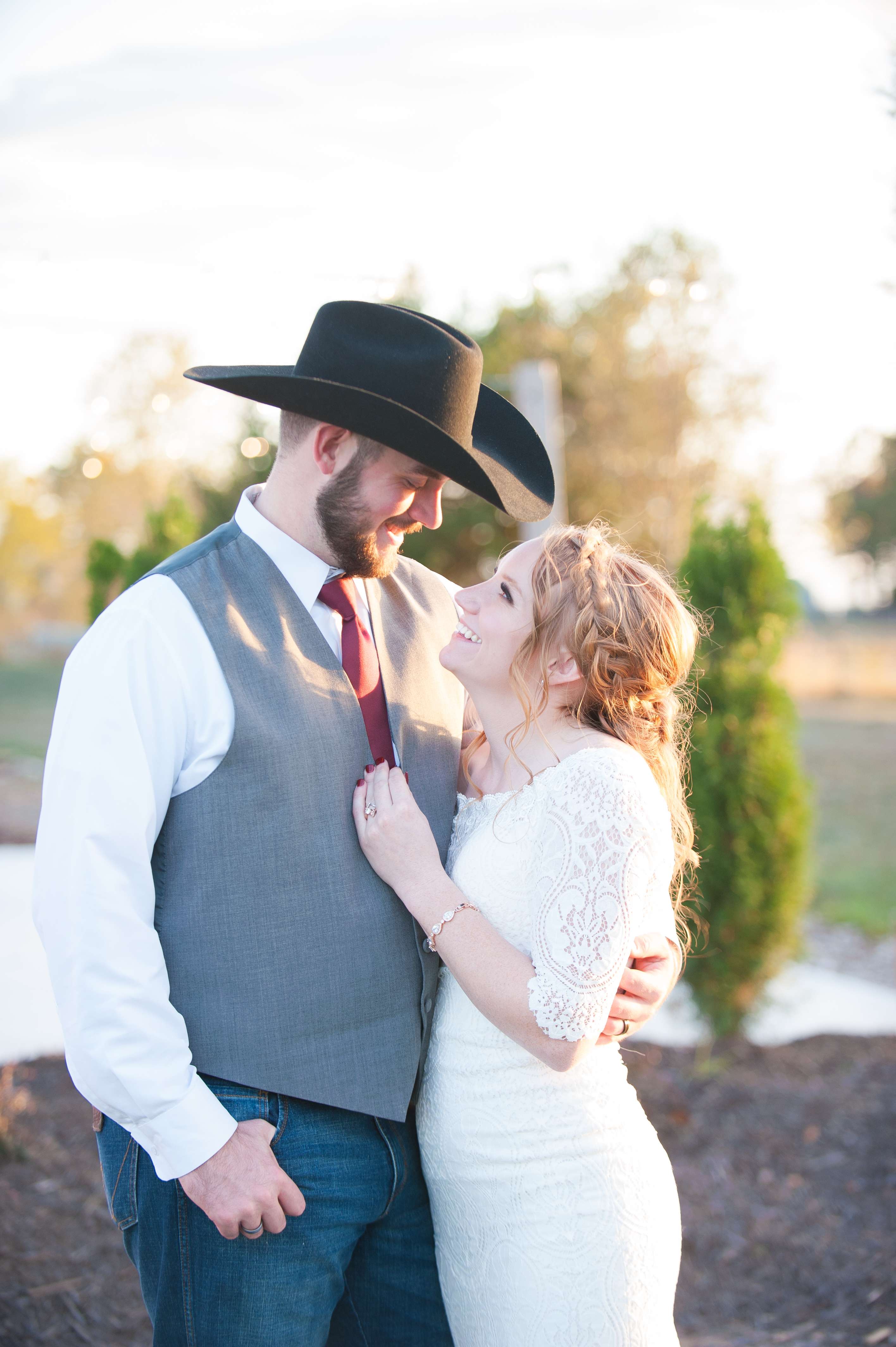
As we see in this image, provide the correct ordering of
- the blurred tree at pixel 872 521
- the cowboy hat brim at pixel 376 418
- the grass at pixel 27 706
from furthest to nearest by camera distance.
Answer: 1. the blurred tree at pixel 872 521
2. the grass at pixel 27 706
3. the cowboy hat brim at pixel 376 418

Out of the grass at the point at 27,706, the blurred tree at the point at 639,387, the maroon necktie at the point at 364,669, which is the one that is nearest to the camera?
the maroon necktie at the point at 364,669

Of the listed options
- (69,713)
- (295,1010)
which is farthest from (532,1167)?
(69,713)

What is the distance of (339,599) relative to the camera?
179cm

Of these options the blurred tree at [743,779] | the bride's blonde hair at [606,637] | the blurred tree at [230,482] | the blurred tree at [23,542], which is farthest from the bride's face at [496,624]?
the blurred tree at [23,542]

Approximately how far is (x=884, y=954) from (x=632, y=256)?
31.7ft

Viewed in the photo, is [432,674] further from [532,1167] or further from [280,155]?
[280,155]

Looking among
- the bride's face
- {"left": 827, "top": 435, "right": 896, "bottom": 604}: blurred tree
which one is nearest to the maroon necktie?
the bride's face

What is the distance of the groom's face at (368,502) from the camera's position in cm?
169

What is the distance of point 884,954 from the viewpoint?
6230mm

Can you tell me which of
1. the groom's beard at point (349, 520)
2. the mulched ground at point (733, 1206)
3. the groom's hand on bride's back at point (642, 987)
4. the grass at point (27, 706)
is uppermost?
the groom's beard at point (349, 520)

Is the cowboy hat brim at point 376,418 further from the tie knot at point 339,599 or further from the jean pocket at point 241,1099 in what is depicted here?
the jean pocket at point 241,1099

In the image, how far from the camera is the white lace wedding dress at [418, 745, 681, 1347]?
149cm

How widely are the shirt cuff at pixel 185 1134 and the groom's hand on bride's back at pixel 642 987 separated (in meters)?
0.61

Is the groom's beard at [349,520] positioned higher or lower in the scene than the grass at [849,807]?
higher
